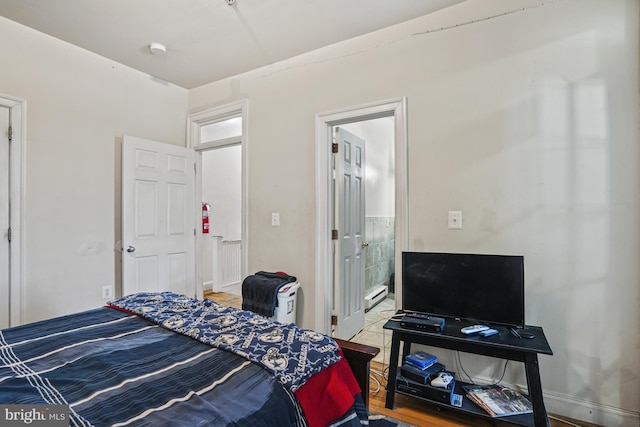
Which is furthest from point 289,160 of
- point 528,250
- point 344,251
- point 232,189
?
point 232,189

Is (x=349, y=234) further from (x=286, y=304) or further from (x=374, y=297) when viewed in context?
(x=374, y=297)

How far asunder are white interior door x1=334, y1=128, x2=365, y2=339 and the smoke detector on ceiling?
1.69 metres

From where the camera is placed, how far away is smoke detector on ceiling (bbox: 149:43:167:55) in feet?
9.50

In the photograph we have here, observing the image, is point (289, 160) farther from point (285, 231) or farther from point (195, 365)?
point (195, 365)

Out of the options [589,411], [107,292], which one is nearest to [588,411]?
[589,411]

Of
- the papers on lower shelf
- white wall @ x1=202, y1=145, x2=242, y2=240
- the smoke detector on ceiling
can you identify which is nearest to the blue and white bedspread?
the papers on lower shelf

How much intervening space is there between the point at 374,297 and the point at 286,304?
1.95 m

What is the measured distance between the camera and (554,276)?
205cm

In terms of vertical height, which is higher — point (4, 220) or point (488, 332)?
point (4, 220)

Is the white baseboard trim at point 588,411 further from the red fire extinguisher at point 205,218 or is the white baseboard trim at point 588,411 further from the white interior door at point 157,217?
the red fire extinguisher at point 205,218

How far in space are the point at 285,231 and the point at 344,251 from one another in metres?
0.58

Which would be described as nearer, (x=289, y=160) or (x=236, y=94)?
(x=289, y=160)

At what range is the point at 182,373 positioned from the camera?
44.3 inches

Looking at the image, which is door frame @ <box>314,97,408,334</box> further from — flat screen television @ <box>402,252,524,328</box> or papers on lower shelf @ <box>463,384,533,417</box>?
papers on lower shelf @ <box>463,384,533,417</box>
